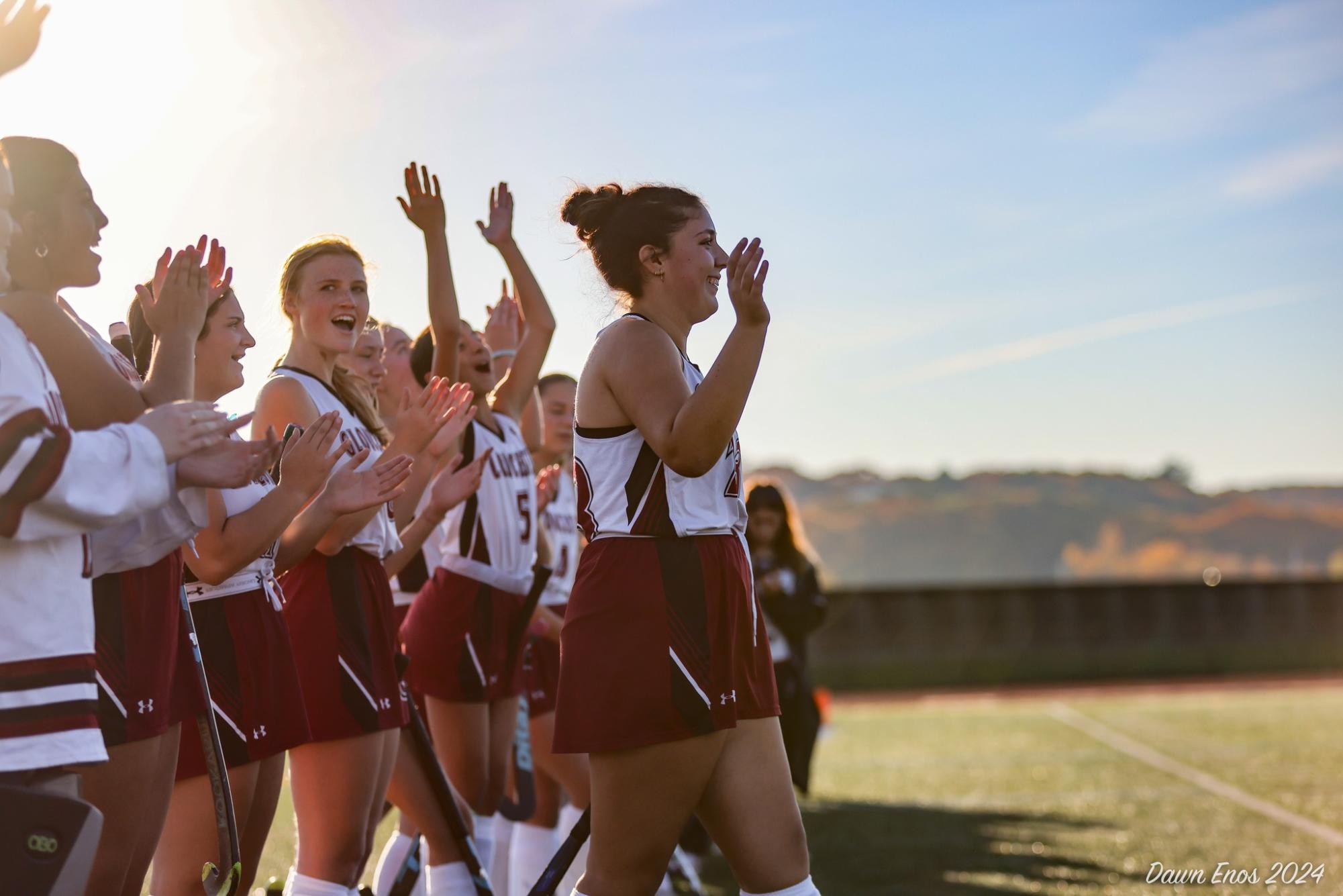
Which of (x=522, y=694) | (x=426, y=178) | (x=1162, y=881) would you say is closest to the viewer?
(x=426, y=178)

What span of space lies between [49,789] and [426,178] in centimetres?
279

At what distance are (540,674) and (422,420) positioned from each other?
8.27 ft

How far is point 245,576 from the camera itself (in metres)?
3.57

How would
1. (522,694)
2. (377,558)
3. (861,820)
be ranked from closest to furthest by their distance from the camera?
(377,558) < (522,694) < (861,820)

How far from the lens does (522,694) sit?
575cm

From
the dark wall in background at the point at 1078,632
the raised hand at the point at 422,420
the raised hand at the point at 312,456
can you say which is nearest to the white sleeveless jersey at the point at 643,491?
the raised hand at the point at 312,456

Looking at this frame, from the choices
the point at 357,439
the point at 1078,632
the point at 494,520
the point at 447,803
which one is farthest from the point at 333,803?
the point at 1078,632

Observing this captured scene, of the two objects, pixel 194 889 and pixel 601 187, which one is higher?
pixel 601 187

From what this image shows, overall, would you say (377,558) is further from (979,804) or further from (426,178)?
(979,804)

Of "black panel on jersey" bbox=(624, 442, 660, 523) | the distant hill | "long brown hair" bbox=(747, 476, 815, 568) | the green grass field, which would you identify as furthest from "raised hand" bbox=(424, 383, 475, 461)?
the distant hill

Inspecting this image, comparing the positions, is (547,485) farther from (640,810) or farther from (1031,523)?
(1031,523)

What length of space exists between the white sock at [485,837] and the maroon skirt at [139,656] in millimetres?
2273

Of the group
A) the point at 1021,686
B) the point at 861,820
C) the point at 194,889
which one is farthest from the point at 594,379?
the point at 1021,686

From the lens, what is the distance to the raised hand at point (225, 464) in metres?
2.46
